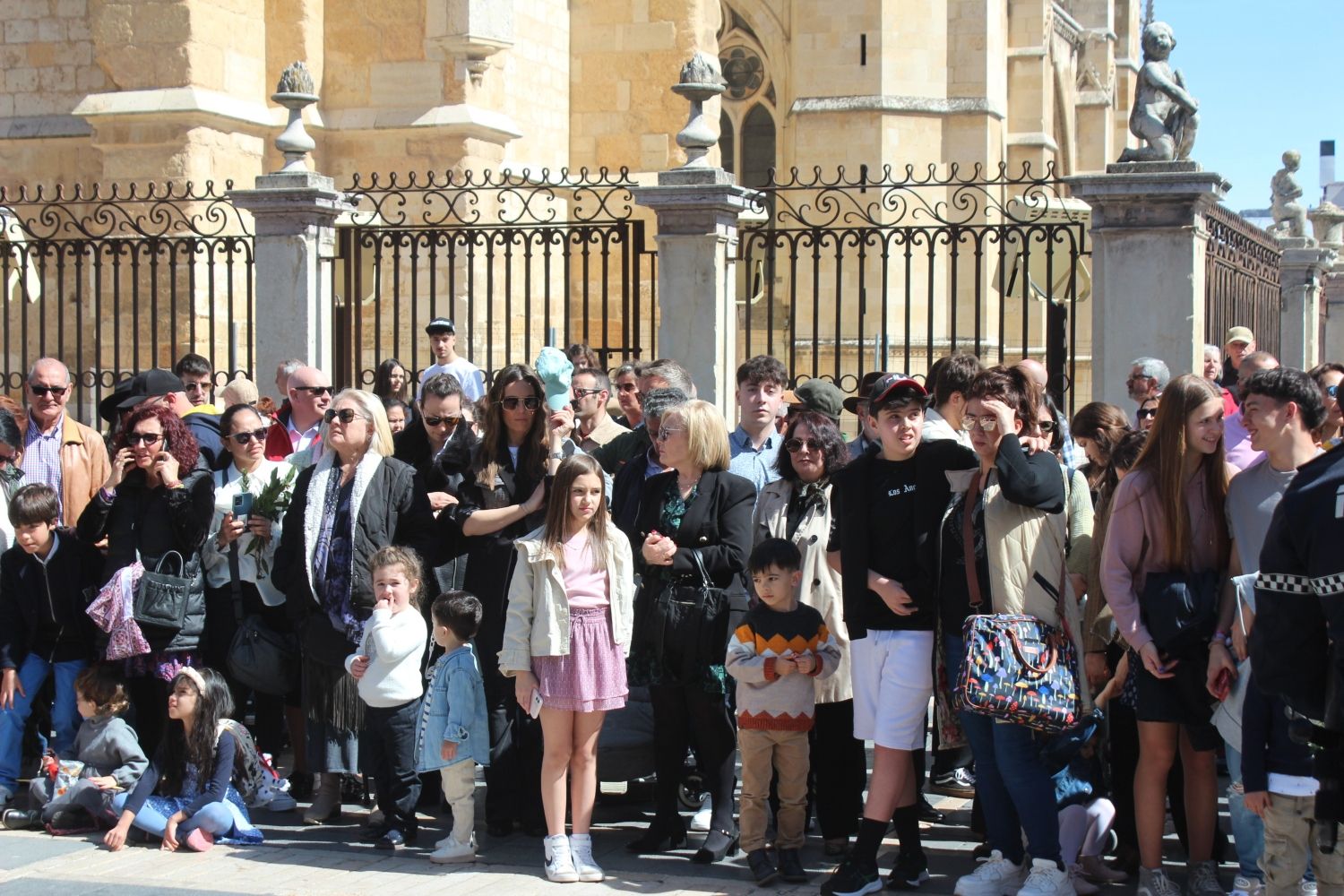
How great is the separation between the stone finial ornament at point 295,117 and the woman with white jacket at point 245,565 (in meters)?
4.72

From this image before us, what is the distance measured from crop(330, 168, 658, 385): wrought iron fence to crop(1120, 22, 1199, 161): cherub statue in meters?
3.31

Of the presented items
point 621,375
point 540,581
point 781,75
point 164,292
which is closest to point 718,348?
point 621,375

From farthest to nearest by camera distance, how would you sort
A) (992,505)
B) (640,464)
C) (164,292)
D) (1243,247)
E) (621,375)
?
(164,292) → (1243,247) → (621,375) → (640,464) → (992,505)

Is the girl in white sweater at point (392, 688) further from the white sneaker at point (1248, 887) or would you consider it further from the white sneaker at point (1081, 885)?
the white sneaker at point (1248, 887)

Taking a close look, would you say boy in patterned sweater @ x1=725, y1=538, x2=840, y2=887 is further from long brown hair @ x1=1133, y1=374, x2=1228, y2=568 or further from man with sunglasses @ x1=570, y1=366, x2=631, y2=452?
man with sunglasses @ x1=570, y1=366, x2=631, y2=452

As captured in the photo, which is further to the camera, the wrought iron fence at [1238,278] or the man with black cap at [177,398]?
the wrought iron fence at [1238,278]

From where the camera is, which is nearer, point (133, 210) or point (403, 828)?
point (403, 828)

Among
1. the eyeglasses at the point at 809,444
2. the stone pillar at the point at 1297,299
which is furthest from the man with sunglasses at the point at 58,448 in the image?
the stone pillar at the point at 1297,299

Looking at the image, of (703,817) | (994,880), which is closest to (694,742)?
(703,817)

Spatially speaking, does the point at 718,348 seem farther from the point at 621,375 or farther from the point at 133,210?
the point at 133,210

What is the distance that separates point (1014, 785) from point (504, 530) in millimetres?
2436

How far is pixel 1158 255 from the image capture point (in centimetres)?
1000

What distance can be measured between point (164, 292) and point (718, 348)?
22.2 feet

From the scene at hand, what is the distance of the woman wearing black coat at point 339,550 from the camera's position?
23.7ft
